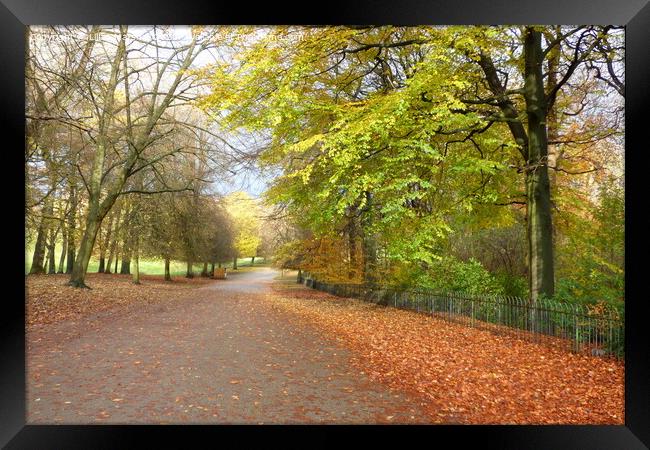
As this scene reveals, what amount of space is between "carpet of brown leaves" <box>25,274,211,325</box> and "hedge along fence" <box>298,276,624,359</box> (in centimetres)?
522

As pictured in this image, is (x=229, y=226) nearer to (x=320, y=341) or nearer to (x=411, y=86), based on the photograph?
(x=320, y=341)

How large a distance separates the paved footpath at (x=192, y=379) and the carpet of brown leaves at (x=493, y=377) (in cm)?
33

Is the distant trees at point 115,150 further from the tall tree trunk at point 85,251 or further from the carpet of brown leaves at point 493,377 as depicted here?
the carpet of brown leaves at point 493,377

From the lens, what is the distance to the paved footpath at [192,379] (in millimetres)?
3635

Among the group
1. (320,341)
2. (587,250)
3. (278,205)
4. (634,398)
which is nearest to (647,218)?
(634,398)

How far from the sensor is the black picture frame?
3611 mm

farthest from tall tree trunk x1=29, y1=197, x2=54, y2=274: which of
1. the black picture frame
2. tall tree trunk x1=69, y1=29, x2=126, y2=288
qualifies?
the black picture frame

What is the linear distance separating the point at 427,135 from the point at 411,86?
0.75m

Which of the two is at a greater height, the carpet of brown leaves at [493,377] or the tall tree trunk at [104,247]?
the tall tree trunk at [104,247]

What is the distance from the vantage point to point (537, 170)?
6.43m

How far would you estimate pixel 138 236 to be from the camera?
28.2ft
